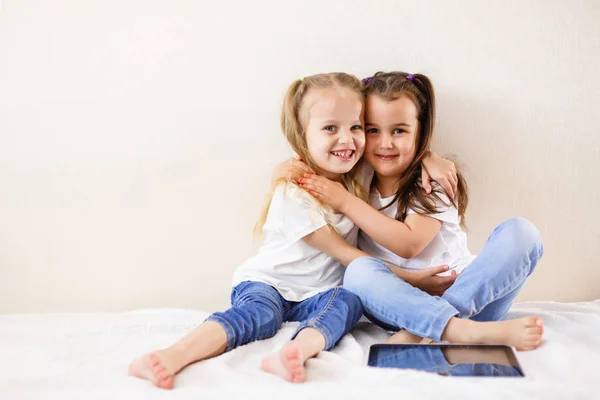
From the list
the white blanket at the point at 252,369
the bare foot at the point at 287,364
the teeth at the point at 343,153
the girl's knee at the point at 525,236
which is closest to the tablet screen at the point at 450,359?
the white blanket at the point at 252,369

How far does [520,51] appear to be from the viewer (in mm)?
1567

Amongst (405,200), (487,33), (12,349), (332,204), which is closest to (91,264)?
(12,349)

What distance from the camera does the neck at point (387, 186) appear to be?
5.04ft

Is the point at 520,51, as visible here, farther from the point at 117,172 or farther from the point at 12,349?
the point at 12,349

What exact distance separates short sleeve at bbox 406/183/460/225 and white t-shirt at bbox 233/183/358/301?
20 centimetres

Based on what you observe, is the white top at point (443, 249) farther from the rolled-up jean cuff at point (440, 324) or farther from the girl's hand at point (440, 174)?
the rolled-up jean cuff at point (440, 324)

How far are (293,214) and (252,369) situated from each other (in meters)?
0.43

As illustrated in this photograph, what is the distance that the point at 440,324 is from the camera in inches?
46.1

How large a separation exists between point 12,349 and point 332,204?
72 centimetres

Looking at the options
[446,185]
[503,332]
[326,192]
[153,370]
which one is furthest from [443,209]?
[153,370]

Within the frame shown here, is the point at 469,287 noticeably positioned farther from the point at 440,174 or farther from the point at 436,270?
the point at 440,174

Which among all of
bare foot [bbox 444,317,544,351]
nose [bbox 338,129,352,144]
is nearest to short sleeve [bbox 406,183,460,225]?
nose [bbox 338,129,352,144]

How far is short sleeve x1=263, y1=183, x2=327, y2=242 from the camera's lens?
1.41 metres

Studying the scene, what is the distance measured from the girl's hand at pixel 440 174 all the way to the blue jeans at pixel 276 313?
34 cm
